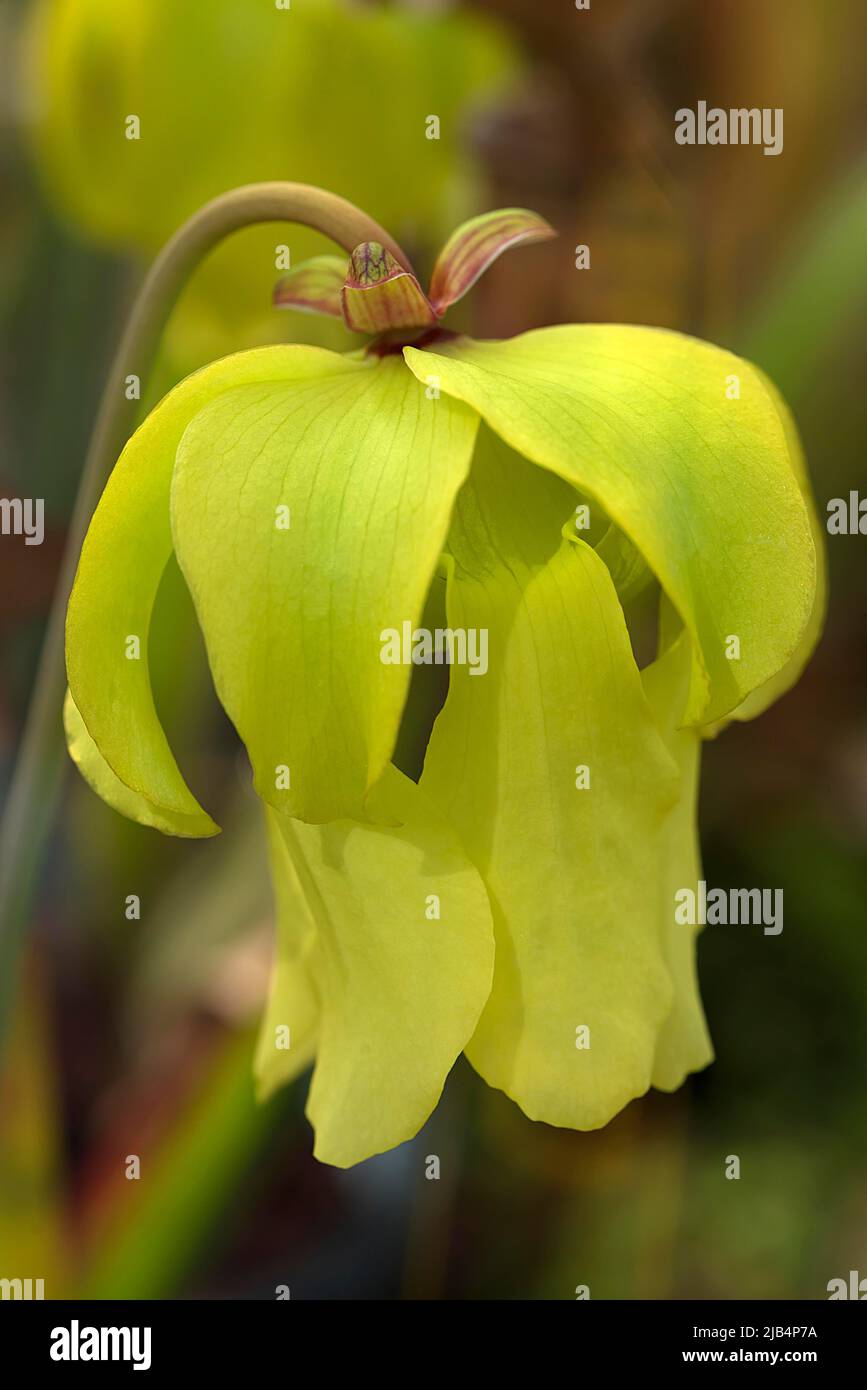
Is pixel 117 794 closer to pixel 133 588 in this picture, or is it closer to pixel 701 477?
pixel 133 588

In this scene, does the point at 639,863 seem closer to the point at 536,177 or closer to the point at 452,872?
the point at 452,872

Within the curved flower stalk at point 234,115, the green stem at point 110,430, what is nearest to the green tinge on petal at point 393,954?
the green stem at point 110,430

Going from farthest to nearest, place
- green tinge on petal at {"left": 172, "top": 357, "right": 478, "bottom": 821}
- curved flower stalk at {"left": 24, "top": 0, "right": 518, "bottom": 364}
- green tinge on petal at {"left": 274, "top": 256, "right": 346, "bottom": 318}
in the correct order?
curved flower stalk at {"left": 24, "top": 0, "right": 518, "bottom": 364}, green tinge on petal at {"left": 274, "top": 256, "right": 346, "bottom": 318}, green tinge on petal at {"left": 172, "top": 357, "right": 478, "bottom": 821}

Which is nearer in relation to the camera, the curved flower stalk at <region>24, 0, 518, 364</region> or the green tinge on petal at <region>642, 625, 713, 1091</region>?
the green tinge on petal at <region>642, 625, 713, 1091</region>

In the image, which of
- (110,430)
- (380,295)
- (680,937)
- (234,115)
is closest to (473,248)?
(380,295)

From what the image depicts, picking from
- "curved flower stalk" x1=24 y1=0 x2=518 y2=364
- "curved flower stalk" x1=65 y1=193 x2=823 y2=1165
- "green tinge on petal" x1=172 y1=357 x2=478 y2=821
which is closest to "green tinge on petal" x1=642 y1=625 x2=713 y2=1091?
"curved flower stalk" x1=65 y1=193 x2=823 y2=1165

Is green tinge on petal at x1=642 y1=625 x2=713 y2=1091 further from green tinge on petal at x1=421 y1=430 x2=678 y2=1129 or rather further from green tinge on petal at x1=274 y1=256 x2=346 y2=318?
green tinge on petal at x1=274 y1=256 x2=346 y2=318
